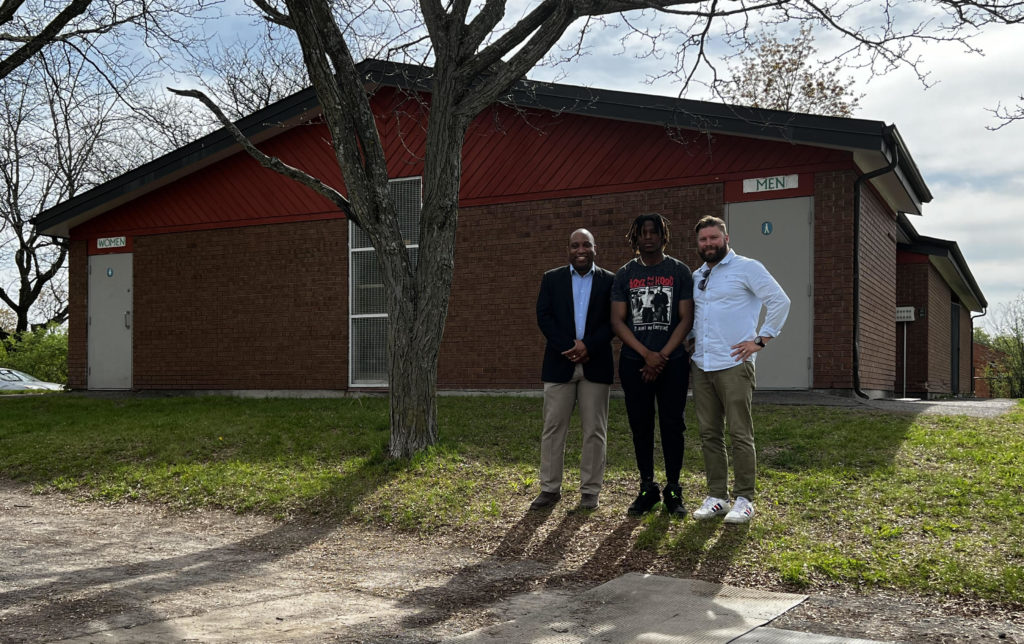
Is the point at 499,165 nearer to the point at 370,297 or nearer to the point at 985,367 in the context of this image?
the point at 370,297

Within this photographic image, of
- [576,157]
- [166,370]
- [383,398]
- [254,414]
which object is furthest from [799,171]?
[166,370]

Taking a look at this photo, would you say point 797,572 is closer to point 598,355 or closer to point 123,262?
point 598,355

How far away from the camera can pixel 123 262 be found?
1728 centimetres

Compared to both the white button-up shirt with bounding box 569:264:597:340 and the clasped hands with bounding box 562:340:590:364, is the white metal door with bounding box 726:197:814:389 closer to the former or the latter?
the white button-up shirt with bounding box 569:264:597:340

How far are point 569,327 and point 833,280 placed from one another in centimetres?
646

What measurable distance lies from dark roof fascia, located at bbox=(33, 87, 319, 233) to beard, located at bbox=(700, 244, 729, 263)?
10.1 m

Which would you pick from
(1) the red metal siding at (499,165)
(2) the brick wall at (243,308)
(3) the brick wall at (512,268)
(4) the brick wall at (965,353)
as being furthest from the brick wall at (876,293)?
(4) the brick wall at (965,353)

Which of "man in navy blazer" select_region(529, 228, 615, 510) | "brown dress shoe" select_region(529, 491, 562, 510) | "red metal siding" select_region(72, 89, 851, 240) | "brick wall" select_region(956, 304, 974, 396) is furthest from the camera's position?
Answer: "brick wall" select_region(956, 304, 974, 396)

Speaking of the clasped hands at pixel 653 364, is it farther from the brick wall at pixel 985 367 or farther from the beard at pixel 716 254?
the brick wall at pixel 985 367

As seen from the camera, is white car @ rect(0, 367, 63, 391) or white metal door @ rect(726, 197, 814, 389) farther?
white car @ rect(0, 367, 63, 391)

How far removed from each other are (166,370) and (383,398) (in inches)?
218

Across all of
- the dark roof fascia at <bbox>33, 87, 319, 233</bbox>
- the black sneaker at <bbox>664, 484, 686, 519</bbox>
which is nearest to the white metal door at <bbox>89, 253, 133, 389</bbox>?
the dark roof fascia at <bbox>33, 87, 319, 233</bbox>

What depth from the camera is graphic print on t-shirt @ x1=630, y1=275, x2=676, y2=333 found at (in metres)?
6.01

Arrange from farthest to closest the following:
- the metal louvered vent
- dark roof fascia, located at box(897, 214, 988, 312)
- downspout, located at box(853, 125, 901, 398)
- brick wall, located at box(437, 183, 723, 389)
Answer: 1. dark roof fascia, located at box(897, 214, 988, 312)
2. the metal louvered vent
3. brick wall, located at box(437, 183, 723, 389)
4. downspout, located at box(853, 125, 901, 398)
